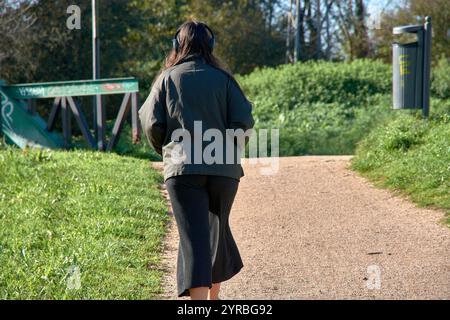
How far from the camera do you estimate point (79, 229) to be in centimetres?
782

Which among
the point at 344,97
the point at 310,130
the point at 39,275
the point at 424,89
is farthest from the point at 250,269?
the point at 344,97

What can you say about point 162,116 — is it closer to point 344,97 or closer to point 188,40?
point 188,40

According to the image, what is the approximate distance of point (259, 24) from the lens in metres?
33.2

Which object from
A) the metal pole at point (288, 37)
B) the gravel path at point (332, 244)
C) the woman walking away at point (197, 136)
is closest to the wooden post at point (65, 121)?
the gravel path at point (332, 244)

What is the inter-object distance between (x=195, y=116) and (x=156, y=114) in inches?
9.2

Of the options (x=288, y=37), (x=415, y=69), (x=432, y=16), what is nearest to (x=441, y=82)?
(x=432, y=16)

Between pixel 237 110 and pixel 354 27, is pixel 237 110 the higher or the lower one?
the lower one

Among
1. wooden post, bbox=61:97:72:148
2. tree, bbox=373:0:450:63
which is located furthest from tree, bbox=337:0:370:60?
wooden post, bbox=61:97:72:148

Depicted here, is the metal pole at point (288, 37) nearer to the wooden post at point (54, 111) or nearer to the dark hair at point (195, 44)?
the wooden post at point (54, 111)

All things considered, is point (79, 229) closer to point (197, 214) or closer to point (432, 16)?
point (197, 214)

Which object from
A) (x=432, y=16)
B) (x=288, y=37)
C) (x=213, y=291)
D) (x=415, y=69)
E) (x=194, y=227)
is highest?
(x=432, y=16)

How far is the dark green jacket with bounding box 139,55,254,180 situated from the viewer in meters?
4.86

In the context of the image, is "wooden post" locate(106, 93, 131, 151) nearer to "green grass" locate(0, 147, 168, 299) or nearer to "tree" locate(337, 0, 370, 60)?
"green grass" locate(0, 147, 168, 299)

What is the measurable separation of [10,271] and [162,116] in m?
2.00
